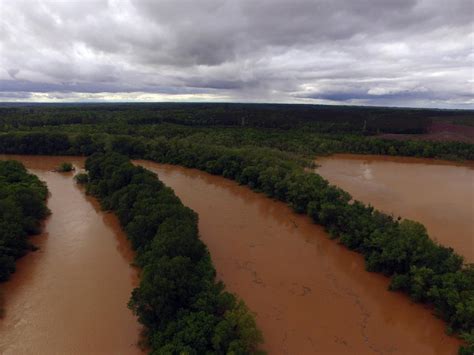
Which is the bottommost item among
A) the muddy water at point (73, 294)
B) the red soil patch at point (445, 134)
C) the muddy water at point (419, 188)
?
the muddy water at point (73, 294)

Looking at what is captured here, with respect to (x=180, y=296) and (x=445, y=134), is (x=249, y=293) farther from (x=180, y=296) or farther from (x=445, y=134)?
(x=445, y=134)

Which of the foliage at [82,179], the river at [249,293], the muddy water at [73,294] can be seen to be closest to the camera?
the muddy water at [73,294]

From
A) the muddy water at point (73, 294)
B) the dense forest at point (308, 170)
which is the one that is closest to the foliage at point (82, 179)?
the dense forest at point (308, 170)

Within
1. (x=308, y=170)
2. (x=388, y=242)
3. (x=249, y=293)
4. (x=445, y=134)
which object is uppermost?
(x=445, y=134)

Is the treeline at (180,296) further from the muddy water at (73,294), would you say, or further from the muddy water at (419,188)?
the muddy water at (419,188)

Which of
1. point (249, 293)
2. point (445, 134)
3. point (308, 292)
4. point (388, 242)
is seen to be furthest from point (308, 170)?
point (445, 134)

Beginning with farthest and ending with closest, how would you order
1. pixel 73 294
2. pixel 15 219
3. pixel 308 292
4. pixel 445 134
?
1. pixel 445 134
2. pixel 15 219
3. pixel 308 292
4. pixel 73 294

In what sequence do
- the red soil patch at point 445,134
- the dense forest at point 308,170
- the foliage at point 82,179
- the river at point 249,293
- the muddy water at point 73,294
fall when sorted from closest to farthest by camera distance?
the muddy water at point 73,294, the river at point 249,293, the dense forest at point 308,170, the foliage at point 82,179, the red soil patch at point 445,134
